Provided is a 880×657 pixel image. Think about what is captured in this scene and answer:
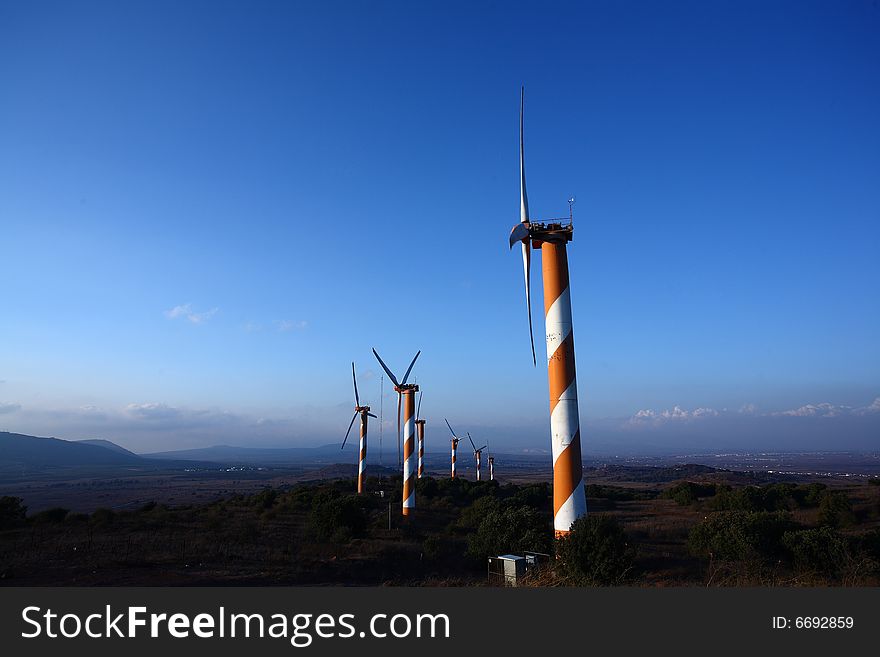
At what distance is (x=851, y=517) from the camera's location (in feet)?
119

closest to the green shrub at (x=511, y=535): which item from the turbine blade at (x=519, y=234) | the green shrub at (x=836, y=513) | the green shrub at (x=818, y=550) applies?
the green shrub at (x=818, y=550)

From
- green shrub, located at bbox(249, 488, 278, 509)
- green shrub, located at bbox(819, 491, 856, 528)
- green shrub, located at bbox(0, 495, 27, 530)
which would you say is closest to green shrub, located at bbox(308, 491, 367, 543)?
green shrub, located at bbox(249, 488, 278, 509)

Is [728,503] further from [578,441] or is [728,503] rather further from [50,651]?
[50,651]

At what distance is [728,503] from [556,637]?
45.3 metres

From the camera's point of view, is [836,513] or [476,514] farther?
[476,514]

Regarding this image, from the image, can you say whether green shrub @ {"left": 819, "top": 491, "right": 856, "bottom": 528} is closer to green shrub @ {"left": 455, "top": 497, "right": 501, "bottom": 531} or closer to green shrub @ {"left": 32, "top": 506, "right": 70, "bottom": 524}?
green shrub @ {"left": 455, "top": 497, "right": 501, "bottom": 531}

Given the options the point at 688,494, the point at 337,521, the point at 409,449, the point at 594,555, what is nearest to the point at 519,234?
the point at 594,555

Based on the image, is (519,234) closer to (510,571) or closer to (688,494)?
(510,571)

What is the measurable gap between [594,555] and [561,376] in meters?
6.76

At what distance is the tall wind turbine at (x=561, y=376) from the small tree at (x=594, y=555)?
1577 mm

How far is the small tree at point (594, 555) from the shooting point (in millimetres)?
16875

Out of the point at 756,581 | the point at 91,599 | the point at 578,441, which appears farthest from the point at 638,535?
the point at 91,599

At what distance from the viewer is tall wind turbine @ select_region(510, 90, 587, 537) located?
66.8 ft

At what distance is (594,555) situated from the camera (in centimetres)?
1738
